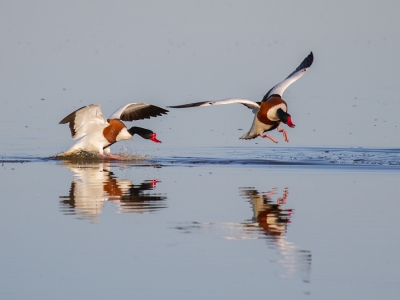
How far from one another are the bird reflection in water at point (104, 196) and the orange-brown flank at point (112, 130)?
6.99ft

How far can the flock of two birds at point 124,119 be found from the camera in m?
14.1

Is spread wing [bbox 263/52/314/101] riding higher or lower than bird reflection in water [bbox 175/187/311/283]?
higher

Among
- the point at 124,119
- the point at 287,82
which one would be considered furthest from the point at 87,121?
the point at 287,82

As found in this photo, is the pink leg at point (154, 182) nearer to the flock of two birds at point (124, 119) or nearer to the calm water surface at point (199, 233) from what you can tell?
the calm water surface at point (199, 233)

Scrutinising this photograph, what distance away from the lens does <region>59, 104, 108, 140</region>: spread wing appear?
14.6 metres

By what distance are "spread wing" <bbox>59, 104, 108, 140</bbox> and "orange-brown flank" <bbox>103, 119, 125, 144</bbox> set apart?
82 mm

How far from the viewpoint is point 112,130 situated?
15.1 meters

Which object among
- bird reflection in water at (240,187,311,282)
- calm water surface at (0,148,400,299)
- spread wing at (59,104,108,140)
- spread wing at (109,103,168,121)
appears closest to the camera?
calm water surface at (0,148,400,299)

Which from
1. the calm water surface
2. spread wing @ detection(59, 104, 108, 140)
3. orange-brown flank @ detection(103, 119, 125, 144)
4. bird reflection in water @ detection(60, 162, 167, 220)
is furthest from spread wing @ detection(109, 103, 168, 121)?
bird reflection in water @ detection(60, 162, 167, 220)

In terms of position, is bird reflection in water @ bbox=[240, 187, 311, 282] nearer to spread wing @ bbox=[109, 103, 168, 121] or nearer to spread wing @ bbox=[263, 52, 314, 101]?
spread wing @ bbox=[263, 52, 314, 101]

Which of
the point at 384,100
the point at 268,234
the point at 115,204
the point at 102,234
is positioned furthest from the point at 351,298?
the point at 384,100

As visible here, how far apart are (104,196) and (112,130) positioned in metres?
4.79

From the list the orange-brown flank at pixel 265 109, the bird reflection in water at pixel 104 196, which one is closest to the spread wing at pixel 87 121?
the bird reflection in water at pixel 104 196

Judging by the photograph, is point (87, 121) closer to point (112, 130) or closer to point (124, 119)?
point (112, 130)
